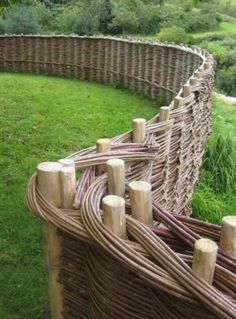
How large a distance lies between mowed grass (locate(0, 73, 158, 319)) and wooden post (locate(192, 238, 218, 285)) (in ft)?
6.58

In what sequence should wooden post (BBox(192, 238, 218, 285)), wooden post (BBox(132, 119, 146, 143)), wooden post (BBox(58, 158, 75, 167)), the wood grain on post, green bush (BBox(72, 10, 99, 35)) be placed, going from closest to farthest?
1. wooden post (BBox(192, 238, 218, 285))
2. wooden post (BBox(58, 158, 75, 167))
3. wooden post (BBox(132, 119, 146, 143))
4. the wood grain on post
5. green bush (BBox(72, 10, 99, 35))

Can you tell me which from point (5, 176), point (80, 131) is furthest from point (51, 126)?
point (5, 176)

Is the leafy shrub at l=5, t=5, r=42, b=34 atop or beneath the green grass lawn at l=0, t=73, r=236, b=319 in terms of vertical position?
atop

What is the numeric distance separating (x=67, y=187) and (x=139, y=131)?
2.56 ft

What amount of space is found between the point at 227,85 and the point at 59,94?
33.8 ft

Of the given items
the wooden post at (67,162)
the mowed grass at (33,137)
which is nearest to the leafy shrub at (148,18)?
the mowed grass at (33,137)

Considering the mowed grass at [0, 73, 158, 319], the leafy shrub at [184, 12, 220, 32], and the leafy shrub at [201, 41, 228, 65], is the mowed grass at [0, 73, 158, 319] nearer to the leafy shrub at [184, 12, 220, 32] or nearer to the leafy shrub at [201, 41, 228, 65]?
the leafy shrub at [201, 41, 228, 65]

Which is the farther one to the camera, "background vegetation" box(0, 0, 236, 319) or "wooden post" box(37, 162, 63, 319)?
"background vegetation" box(0, 0, 236, 319)

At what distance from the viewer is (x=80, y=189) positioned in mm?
1869

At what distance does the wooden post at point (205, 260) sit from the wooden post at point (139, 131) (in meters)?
1.18

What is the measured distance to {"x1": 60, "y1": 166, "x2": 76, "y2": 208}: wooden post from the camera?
5.91 feet

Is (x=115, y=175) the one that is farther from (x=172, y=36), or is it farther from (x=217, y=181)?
(x=172, y=36)

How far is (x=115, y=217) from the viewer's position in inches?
61.0

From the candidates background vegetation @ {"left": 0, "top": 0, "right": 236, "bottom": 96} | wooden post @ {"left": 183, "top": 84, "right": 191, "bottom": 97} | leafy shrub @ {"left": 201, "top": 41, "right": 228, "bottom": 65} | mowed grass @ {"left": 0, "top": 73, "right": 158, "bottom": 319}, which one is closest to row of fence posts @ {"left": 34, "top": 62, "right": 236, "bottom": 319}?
mowed grass @ {"left": 0, "top": 73, "right": 158, "bottom": 319}
